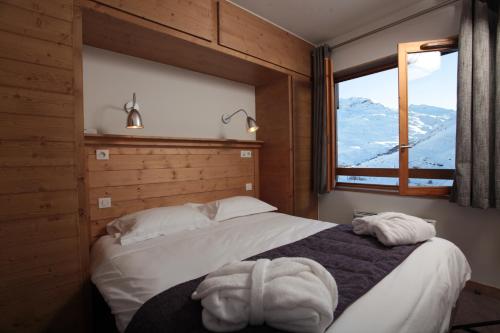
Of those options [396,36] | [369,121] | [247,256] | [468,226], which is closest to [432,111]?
[369,121]

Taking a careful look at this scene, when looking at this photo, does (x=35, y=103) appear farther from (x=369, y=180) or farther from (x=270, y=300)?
(x=369, y=180)

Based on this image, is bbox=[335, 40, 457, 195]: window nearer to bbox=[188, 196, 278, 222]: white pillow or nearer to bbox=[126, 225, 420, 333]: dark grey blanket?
bbox=[126, 225, 420, 333]: dark grey blanket

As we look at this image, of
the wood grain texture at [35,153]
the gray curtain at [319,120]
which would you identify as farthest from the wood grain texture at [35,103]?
the gray curtain at [319,120]

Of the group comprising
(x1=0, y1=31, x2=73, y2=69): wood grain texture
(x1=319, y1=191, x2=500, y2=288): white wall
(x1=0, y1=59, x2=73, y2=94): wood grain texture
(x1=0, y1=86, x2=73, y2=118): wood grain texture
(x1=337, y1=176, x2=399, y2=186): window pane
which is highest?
(x1=0, y1=31, x2=73, y2=69): wood grain texture

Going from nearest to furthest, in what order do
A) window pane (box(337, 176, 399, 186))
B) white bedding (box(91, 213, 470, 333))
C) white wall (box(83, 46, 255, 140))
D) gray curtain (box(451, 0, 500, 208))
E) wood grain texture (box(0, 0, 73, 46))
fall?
white bedding (box(91, 213, 470, 333)) < wood grain texture (box(0, 0, 73, 46)) < gray curtain (box(451, 0, 500, 208)) < white wall (box(83, 46, 255, 140)) < window pane (box(337, 176, 399, 186))

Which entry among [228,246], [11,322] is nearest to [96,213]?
[11,322]

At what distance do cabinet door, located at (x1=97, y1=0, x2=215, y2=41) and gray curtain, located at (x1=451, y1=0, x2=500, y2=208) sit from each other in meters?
2.10

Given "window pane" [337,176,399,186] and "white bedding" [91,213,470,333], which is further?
"window pane" [337,176,399,186]

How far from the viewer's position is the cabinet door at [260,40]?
2.26 metres

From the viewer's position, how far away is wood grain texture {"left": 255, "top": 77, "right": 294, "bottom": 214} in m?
2.88

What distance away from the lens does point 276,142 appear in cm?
300

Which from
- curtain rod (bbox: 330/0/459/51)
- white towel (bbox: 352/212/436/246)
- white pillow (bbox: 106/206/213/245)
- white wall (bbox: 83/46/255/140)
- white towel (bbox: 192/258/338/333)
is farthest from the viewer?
curtain rod (bbox: 330/0/459/51)

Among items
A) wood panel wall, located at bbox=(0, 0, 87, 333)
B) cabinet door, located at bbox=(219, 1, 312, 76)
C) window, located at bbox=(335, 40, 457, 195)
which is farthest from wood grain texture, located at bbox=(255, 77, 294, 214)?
wood panel wall, located at bbox=(0, 0, 87, 333)

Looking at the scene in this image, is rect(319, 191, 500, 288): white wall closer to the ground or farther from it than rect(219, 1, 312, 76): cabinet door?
closer to the ground
